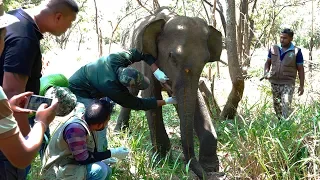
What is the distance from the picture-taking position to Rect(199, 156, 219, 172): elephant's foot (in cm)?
497

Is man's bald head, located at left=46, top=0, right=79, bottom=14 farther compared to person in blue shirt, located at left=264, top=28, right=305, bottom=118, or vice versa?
person in blue shirt, located at left=264, top=28, right=305, bottom=118

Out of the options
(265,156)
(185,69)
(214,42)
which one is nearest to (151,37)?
(185,69)

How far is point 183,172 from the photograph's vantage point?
4840 millimetres

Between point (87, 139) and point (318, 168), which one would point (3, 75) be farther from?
point (318, 168)

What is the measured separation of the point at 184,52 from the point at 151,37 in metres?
0.61

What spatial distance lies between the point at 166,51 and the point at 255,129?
132 cm

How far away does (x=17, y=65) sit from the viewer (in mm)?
2912

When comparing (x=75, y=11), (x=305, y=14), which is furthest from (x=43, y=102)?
(x=305, y=14)

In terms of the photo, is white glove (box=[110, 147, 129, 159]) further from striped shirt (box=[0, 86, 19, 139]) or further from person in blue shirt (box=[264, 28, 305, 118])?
person in blue shirt (box=[264, 28, 305, 118])

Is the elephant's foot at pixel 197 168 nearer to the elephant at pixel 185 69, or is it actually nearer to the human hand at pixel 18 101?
the elephant at pixel 185 69

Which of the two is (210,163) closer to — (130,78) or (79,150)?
(130,78)

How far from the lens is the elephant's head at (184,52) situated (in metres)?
4.67

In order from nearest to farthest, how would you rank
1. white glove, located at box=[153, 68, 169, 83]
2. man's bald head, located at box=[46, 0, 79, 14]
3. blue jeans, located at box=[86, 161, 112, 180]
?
man's bald head, located at box=[46, 0, 79, 14], blue jeans, located at box=[86, 161, 112, 180], white glove, located at box=[153, 68, 169, 83]

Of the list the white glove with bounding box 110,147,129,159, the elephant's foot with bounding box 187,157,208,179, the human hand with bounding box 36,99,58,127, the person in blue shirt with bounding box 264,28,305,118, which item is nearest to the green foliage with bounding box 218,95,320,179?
the elephant's foot with bounding box 187,157,208,179
